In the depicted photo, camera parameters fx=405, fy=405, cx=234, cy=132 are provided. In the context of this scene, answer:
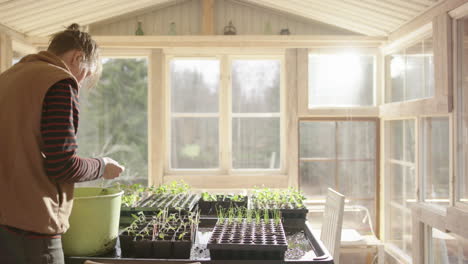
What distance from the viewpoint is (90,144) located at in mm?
5164

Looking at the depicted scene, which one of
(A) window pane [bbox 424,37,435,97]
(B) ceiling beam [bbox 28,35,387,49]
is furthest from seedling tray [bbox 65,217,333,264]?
(B) ceiling beam [bbox 28,35,387,49]

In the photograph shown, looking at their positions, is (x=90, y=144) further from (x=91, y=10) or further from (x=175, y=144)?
(x=91, y=10)

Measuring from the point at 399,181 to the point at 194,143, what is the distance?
248cm

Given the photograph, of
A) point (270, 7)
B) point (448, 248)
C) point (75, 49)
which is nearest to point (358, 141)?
point (448, 248)

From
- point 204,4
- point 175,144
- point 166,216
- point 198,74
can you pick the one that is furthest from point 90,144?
point 166,216

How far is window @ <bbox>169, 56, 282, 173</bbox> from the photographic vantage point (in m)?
5.18

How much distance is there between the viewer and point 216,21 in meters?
5.23

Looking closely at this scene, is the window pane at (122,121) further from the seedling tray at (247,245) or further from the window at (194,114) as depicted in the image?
the seedling tray at (247,245)

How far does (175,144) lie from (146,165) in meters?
0.46

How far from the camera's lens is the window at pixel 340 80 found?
5109mm

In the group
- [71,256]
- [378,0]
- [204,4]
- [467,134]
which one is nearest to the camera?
[71,256]

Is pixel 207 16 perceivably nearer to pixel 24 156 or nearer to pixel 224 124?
pixel 224 124

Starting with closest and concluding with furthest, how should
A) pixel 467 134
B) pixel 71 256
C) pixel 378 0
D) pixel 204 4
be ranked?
pixel 71 256 < pixel 467 134 < pixel 378 0 < pixel 204 4

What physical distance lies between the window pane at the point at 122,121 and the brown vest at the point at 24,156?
3.68 m
